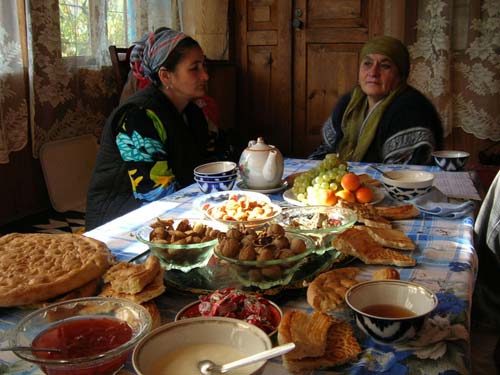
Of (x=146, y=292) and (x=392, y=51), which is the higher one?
(x=392, y=51)

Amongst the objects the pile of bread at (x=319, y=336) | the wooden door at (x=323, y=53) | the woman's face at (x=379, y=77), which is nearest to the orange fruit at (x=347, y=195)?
the pile of bread at (x=319, y=336)

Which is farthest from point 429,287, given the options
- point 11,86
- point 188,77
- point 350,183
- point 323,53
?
point 323,53

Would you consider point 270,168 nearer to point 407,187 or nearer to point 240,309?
point 407,187

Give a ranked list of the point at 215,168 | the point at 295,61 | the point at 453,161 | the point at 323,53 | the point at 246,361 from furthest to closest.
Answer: the point at 295,61 < the point at 323,53 < the point at 453,161 < the point at 215,168 < the point at 246,361

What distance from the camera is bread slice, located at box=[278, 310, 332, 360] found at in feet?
2.45

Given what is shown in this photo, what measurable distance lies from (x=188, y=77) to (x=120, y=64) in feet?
4.72

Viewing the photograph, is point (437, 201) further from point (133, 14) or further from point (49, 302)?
point (133, 14)

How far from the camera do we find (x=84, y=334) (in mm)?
765

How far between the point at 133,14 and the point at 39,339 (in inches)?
138

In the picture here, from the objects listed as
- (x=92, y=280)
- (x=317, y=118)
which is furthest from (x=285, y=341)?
(x=317, y=118)

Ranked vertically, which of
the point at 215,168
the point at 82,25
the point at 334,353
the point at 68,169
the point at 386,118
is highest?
the point at 82,25

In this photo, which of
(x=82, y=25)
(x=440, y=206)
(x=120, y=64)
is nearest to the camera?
(x=440, y=206)

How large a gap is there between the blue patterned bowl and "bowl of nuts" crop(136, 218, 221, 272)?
22.7 inches

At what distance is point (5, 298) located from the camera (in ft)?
2.94
